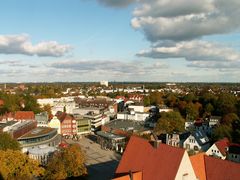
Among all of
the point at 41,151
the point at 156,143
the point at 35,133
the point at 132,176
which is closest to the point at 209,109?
the point at 35,133

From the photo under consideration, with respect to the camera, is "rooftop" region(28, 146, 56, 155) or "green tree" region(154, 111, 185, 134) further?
"green tree" region(154, 111, 185, 134)

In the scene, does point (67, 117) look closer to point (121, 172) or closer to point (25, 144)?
point (25, 144)

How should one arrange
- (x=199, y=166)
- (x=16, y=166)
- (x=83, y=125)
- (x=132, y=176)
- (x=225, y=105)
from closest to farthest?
(x=132, y=176), (x=199, y=166), (x=16, y=166), (x=83, y=125), (x=225, y=105)

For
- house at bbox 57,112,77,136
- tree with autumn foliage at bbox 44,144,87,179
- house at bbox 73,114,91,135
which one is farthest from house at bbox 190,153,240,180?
house at bbox 73,114,91,135

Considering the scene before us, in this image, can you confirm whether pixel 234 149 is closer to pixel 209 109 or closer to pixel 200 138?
pixel 200 138

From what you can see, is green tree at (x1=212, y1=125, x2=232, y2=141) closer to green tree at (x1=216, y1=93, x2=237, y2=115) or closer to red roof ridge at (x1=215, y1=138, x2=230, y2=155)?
red roof ridge at (x1=215, y1=138, x2=230, y2=155)
